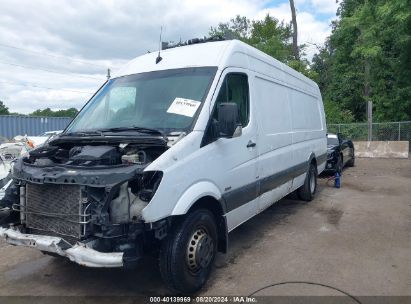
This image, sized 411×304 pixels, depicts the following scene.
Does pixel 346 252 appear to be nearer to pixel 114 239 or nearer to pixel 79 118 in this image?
pixel 114 239

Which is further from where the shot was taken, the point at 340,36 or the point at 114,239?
the point at 340,36

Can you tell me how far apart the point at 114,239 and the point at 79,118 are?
221 cm

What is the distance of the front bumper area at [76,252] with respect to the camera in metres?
3.35

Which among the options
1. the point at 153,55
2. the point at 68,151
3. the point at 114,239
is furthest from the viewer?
the point at 153,55

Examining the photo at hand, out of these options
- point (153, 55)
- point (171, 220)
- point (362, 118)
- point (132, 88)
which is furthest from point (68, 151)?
point (362, 118)

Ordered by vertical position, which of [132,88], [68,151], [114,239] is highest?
[132,88]

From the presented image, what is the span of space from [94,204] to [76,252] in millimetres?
441

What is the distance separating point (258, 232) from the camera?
20.6 feet

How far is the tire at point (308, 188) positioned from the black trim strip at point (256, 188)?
1.01 meters

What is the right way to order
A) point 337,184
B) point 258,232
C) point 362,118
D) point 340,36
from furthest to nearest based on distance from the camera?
point 362,118 → point 340,36 → point 337,184 → point 258,232

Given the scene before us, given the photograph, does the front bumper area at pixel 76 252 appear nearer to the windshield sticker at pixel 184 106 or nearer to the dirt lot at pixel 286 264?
the dirt lot at pixel 286 264

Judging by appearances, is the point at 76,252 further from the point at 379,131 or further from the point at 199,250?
the point at 379,131

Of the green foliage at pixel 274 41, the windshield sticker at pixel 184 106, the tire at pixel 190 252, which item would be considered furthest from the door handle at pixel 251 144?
the green foliage at pixel 274 41

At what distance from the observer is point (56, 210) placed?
12.3ft
